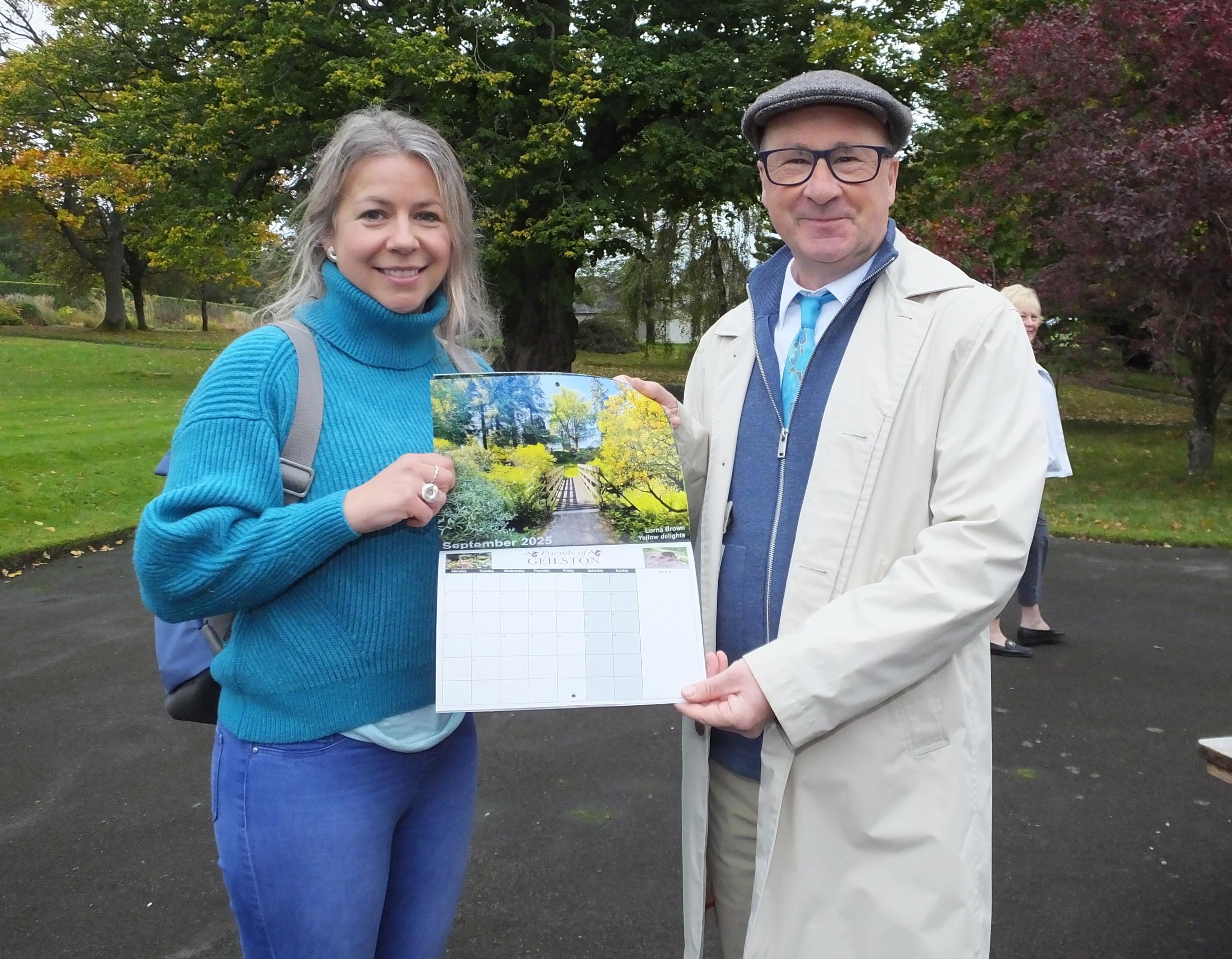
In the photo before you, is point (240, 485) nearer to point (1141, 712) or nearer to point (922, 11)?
point (1141, 712)

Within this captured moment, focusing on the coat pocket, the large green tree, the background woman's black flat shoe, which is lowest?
the background woman's black flat shoe

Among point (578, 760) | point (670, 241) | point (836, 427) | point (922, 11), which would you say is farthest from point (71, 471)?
point (670, 241)

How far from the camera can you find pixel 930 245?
46.8 feet

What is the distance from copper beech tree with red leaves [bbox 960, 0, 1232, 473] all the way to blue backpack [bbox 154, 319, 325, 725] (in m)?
10.7

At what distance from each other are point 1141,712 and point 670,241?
25151mm

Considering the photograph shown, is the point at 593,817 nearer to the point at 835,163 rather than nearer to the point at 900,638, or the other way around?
the point at 900,638

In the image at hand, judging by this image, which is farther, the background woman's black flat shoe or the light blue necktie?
the background woman's black flat shoe

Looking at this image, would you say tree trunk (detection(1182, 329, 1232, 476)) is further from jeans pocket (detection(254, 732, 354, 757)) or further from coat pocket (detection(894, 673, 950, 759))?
jeans pocket (detection(254, 732, 354, 757))

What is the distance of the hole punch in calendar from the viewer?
1.80 m

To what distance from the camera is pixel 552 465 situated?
1953 mm

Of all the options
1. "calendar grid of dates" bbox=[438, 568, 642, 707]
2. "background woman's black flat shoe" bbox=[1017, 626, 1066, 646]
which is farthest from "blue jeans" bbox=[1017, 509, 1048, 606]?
"calendar grid of dates" bbox=[438, 568, 642, 707]

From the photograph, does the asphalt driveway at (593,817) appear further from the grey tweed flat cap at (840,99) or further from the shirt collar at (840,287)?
the grey tweed flat cap at (840,99)

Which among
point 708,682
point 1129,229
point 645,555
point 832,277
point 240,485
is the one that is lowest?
point 708,682

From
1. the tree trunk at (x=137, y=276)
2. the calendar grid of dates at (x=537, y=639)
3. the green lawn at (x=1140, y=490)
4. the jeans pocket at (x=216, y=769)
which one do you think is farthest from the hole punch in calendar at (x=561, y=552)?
the tree trunk at (x=137, y=276)
